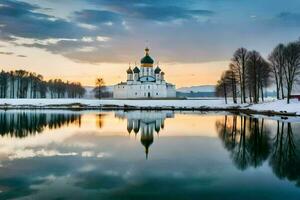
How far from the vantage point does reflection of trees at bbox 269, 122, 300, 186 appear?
15.0m

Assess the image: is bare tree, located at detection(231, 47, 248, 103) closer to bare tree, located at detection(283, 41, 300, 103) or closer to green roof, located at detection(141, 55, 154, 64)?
bare tree, located at detection(283, 41, 300, 103)

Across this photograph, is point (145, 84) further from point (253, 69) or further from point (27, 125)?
point (27, 125)

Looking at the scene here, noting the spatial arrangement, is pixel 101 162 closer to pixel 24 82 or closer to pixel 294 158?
pixel 294 158

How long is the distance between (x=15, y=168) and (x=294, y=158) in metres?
12.5

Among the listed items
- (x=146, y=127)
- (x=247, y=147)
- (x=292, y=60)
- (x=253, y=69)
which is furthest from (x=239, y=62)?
(x=247, y=147)

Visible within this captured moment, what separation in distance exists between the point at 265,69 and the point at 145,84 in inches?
2881

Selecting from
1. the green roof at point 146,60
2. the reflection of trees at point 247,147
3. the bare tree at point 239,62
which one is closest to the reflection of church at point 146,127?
the reflection of trees at point 247,147

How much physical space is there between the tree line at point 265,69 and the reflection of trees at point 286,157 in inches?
1428

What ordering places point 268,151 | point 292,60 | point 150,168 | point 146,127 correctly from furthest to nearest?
point 292,60 → point 146,127 → point 268,151 → point 150,168

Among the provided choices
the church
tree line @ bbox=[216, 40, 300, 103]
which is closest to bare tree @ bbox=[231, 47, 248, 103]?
tree line @ bbox=[216, 40, 300, 103]

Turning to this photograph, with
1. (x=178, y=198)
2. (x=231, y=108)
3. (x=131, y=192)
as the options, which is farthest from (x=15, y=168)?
(x=231, y=108)

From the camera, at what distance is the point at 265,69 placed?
7125 cm

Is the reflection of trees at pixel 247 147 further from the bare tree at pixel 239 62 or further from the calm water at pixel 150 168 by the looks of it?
the bare tree at pixel 239 62

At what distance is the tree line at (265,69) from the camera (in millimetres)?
62531
